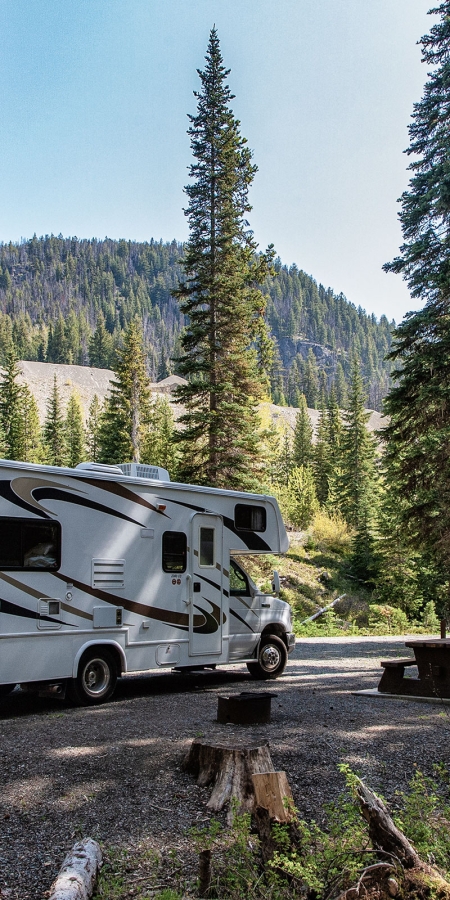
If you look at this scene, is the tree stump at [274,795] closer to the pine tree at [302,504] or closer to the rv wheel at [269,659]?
the rv wheel at [269,659]

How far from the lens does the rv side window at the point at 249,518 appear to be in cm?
1177

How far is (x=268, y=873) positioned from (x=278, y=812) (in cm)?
55

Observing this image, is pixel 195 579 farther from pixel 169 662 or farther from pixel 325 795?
pixel 325 795

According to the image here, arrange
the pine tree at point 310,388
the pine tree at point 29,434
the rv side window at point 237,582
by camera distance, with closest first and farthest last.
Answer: the rv side window at point 237,582 < the pine tree at point 29,434 < the pine tree at point 310,388

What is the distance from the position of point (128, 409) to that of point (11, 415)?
70.2 feet

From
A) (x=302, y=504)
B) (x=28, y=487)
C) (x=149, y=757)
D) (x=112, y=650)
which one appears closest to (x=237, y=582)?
(x=112, y=650)

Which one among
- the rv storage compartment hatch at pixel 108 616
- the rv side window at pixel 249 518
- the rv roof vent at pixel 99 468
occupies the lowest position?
the rv storage compartment hatch at pixel 108 616

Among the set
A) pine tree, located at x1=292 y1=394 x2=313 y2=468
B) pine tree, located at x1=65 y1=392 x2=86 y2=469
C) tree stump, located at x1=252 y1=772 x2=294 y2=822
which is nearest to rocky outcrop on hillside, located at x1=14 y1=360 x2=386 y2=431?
pine tree, located at x1=65 y1=392 x2=86 y2=469

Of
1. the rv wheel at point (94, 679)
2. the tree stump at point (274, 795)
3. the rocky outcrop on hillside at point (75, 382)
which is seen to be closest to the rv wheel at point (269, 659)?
the rv wheel at point (94, 679)

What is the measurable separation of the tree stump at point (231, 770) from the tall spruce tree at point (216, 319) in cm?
1944

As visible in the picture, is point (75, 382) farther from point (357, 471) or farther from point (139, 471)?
point (139, 471)

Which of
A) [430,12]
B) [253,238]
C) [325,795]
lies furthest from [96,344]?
[325,795]

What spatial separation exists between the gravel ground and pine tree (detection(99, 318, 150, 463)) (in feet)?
A: 128

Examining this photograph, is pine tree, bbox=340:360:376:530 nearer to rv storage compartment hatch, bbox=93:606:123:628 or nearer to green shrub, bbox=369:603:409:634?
green shrub, bbox=369:603:409:634
